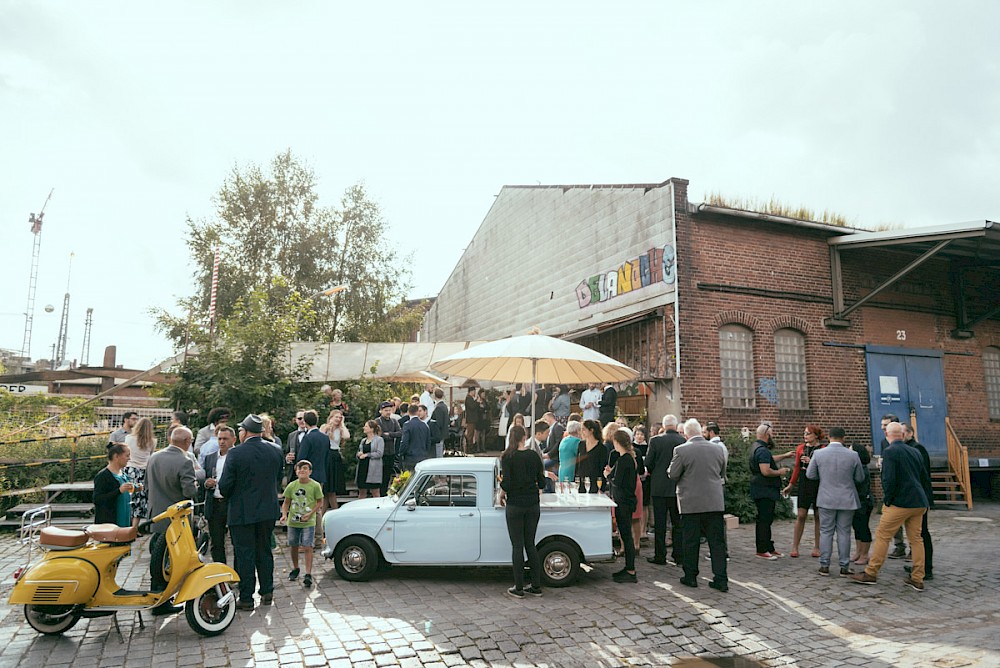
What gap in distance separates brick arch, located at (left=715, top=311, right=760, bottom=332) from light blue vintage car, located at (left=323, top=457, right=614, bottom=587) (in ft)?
26.3

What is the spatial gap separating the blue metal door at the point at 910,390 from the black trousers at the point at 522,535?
12061 millimetres

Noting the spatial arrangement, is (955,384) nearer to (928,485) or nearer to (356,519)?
(928,485)

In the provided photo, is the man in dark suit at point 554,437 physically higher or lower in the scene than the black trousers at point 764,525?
higher

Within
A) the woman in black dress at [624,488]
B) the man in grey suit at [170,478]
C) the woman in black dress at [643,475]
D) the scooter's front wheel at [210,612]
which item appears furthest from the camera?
the woman in black dress at [643,475]

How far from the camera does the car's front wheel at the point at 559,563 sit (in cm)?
727

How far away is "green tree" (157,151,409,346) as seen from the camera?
27.5 m

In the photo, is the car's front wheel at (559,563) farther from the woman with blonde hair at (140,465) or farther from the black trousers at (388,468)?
the woman with blonde hair at (140,465)

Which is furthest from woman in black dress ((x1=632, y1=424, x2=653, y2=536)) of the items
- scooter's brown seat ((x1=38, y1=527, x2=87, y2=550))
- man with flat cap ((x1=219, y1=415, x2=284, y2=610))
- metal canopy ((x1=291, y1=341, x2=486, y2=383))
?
metal canopy ((x1=291, y1=341, x2=486, y2=383))

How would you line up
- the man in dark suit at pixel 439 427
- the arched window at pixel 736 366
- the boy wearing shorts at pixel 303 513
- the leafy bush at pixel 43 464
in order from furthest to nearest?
the arched window at pixel 736 366 → the man in dark suit at pixel 439 427 → the leafy bush at pixel 43 464 → the boy wearing shorts at pixel 303 513

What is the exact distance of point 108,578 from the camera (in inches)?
220

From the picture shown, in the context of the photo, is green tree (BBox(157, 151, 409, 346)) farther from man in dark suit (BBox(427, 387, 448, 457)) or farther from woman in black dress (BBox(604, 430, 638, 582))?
woman in black dress (BBox(604, 430, 638, 582))

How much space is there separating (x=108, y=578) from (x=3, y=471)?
28.0 feet

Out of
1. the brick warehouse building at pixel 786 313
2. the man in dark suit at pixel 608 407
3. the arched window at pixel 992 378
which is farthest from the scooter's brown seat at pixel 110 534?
the arched window at pixel 992 378

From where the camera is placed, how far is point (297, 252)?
93.8 ft
